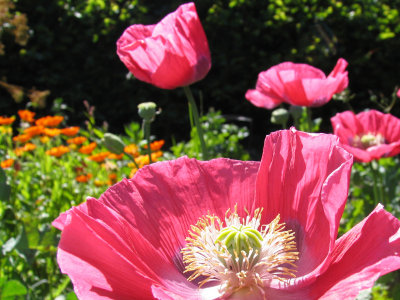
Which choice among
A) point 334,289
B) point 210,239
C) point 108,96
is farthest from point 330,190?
point 108,96

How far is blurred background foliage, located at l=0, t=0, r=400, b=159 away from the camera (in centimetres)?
543

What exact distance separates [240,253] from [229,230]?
0.17 ft

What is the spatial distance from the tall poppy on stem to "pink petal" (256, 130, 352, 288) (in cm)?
49

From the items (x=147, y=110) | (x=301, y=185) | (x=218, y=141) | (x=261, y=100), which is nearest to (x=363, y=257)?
(x=301, y=185)

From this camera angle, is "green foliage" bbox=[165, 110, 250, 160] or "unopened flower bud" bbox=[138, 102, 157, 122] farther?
"green foliage" bbox=[165, 110, 250, 160]

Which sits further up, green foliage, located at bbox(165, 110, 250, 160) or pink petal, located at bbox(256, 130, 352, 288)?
pink petal, located at bbox(256, 130, 352, 288)

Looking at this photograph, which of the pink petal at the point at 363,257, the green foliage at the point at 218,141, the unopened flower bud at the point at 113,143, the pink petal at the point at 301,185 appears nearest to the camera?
the pink petal at the point at 363,257

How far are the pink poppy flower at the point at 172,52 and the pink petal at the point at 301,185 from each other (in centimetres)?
54

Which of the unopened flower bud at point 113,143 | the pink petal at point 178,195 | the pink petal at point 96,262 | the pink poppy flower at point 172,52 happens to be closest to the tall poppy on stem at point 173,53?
the pink poppy flower at point 172,52

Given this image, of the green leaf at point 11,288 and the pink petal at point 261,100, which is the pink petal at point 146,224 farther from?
the pink petal at point 261,100

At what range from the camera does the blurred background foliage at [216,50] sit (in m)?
5.43

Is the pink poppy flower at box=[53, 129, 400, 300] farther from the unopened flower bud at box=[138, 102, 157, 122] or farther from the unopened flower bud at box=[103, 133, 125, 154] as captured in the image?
the unopened flower bud at box=[103, 133, 125, 154]

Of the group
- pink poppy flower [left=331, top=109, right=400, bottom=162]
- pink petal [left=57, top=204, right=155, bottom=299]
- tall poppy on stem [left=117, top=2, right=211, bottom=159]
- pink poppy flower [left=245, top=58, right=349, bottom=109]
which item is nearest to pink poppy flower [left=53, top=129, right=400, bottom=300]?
pink petal [left=57, top=204, right=155, bottom=299]

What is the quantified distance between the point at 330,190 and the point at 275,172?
0.18 metres
